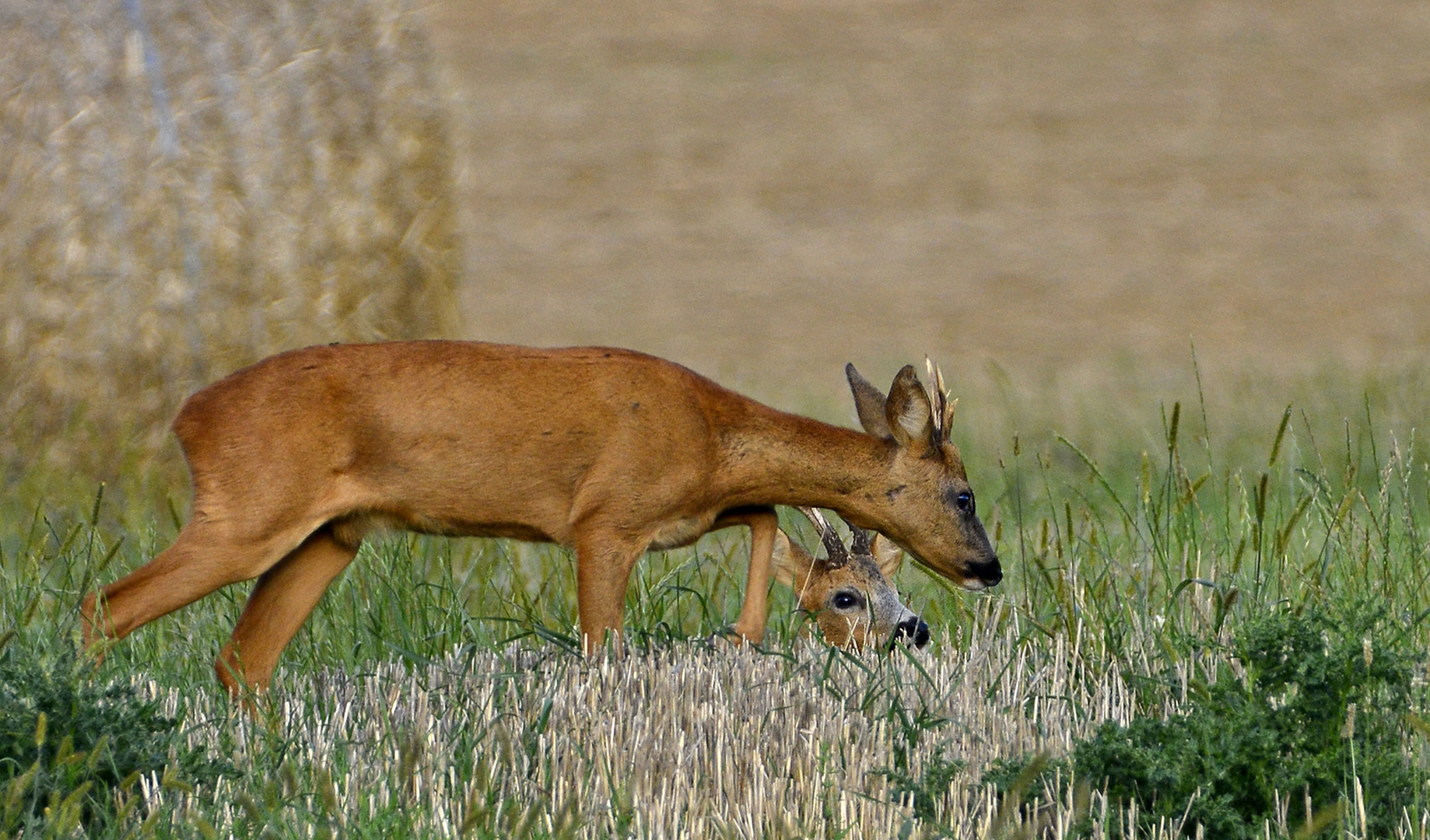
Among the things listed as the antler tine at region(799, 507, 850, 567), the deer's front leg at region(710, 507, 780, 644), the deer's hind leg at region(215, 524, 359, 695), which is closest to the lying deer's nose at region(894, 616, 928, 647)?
the antler tine at region(799, 507, 850, 567)

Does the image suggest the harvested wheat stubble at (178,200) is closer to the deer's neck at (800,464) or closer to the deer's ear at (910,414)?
the deer's neck at (800,464)

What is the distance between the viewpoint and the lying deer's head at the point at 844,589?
5.26 m

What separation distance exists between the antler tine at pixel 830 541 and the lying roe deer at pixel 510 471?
1.09 ft

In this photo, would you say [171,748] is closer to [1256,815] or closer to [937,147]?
[1256,815]

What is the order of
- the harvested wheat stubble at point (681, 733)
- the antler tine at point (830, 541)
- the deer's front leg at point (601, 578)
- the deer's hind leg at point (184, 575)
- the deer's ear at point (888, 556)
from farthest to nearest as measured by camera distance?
the deer's ear at point (888, 556) < the antler tine at point (830, 541) < the deer's front leg at point (601, 578) < the deer's hind leg at point (184, 575) < the harvested wheat stubble at point (681, 733)

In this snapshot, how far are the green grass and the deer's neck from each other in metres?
0.40

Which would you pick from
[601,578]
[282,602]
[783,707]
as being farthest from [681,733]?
[282,602]

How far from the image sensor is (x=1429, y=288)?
14539mm

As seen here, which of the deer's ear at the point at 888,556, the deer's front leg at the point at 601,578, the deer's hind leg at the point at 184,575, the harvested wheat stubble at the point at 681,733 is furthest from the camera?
the deer's ear at the point at 888,556

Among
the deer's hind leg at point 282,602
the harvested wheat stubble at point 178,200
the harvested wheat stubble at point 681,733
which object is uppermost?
the harvested wheat stubble at point 178,200

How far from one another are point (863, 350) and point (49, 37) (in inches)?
252

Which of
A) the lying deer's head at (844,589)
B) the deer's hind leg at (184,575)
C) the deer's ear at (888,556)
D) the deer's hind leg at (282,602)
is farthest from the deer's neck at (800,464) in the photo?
the deer's hind leg at (184,575)

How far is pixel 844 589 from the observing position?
17.7ft

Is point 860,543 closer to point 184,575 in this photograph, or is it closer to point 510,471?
point 510,471
